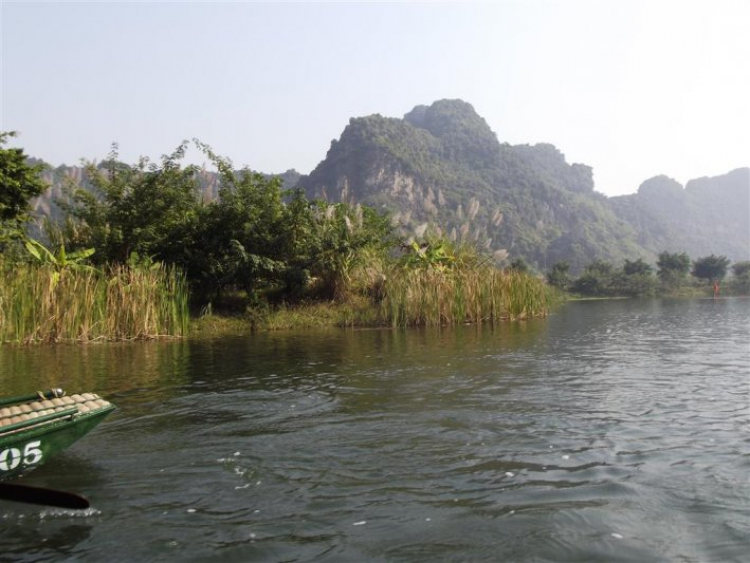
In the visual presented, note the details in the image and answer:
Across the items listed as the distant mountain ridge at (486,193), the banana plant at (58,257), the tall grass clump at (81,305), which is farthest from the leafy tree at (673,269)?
the banana plant at (58,257)

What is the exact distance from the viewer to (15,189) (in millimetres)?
16625

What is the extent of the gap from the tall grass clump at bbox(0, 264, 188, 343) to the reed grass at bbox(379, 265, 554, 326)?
7342 mm

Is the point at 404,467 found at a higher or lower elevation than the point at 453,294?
lower

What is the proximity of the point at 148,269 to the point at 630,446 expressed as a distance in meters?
15.2

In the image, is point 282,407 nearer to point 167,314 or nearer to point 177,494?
point 177,494

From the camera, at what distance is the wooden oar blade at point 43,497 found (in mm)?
4047

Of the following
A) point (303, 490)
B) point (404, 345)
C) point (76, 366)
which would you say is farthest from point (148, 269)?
point (303, 490)

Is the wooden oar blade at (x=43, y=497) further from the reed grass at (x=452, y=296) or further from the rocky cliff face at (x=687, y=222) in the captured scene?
the rocky cliff face at (x=687, y=222)

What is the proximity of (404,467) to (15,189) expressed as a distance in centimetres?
1595

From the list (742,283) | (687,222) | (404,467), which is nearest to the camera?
(404,467)

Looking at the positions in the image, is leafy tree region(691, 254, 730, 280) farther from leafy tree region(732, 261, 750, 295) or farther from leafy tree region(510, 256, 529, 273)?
leafy tree region(510, 256, 529, 273)

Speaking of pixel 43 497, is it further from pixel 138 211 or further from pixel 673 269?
pixel 673 269

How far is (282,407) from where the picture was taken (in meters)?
7.77

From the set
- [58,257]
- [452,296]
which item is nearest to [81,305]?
[58,257]
